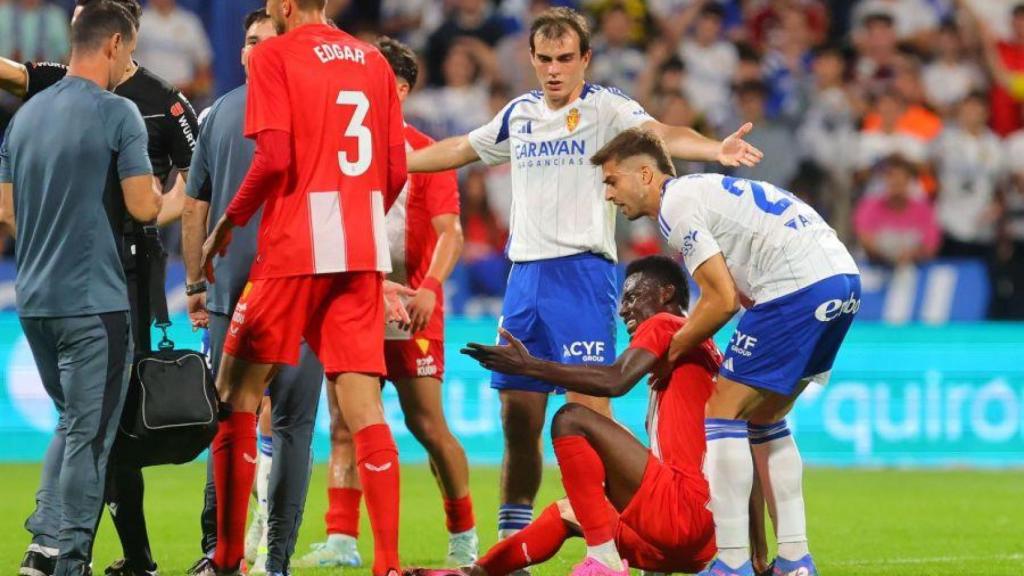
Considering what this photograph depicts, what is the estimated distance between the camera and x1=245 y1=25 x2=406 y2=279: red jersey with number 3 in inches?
256

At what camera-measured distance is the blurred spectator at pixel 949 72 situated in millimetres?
18094

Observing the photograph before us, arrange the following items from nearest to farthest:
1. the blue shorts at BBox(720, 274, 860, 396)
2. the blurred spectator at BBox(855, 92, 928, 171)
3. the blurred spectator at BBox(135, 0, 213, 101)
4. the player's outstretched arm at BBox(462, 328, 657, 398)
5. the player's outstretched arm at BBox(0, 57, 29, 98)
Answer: the player's outstretched arm at BBox(462, 328, 657, 398) < the blue shorts at BBox(720, 274, 860, 396) < the player's outstretched arm at BBox(0, 57, 29, 98) < the blurred spectator at BBox(135, 0, 213, 101) < the blurred spectator at BBox(855, 92, 928, 171)

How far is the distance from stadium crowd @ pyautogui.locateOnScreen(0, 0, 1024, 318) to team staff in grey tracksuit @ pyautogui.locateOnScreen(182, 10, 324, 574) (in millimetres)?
7902

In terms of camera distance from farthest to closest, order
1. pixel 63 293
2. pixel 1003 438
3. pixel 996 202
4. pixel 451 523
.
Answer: pixel 996 202
pixel 1003 438
pixel 451 523
pixel 63 293

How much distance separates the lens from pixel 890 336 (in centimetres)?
1461

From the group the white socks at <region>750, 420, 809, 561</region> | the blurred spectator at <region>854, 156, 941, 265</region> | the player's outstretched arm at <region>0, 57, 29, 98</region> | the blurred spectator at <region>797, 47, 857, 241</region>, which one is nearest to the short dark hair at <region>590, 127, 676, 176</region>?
the white socks at <region>750, 420, 809, 561</region>

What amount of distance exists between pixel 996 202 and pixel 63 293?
1231 centimetres

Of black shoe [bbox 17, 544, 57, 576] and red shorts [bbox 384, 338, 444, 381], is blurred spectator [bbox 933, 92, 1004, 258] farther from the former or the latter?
black shoe [bbox 17, 544, 57, 576]

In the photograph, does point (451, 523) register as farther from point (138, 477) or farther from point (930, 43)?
point (930, 43)

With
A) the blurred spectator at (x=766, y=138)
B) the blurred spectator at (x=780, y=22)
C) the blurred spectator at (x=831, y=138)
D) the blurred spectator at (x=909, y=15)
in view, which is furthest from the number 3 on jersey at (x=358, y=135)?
the blurred spectator at (x=909, y=15)

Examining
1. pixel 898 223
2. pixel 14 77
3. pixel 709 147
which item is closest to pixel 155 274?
pixel 14 77

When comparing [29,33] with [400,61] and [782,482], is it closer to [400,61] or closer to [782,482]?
[400,61]

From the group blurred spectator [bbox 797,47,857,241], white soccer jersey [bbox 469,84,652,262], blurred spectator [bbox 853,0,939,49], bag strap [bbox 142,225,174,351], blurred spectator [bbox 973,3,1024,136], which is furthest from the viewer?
blurred spectator [bbox 853,0,939,49]

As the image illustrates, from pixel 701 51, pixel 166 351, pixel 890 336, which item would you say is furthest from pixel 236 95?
pixel 701 51
